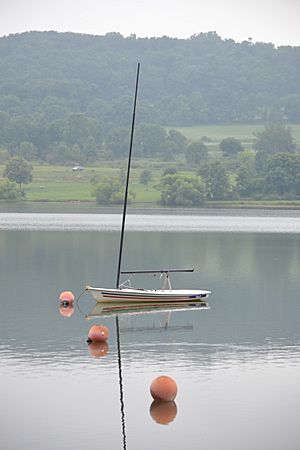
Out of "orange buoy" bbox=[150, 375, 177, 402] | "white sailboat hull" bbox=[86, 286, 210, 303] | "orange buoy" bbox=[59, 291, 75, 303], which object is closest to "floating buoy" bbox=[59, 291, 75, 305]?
"orange buoy" bbox=[59, 291, 75, 303]

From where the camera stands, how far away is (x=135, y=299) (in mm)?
52469

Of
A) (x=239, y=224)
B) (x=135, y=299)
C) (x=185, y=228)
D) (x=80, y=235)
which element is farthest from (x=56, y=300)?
(x=239, y=224)

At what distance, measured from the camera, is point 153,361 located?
124 feet

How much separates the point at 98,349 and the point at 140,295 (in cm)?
1230

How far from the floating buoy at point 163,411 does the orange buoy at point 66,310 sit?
18.1m

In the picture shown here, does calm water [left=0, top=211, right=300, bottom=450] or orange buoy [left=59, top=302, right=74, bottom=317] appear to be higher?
calm water [left=0, top=211, right=300, bottom=450]

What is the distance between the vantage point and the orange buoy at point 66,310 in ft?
162

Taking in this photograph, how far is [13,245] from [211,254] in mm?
15922

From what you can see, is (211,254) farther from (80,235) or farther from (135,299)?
(135,299)

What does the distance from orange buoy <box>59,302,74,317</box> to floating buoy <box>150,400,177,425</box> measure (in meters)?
18.1

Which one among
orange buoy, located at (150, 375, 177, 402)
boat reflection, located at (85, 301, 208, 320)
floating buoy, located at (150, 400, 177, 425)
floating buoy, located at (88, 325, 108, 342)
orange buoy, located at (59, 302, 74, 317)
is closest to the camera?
floating buoy, located at (150, 400, 177, 425)

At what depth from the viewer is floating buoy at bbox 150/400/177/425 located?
98.6ft

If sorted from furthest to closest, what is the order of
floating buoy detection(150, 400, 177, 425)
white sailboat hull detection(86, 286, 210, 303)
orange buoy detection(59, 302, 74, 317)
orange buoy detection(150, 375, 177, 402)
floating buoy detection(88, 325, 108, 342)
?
white sailboat hull detection(86, 286, 210, 303)
orange buoy detection(59, 302, 74, 317)
floating buoy detection(88, 325, 108, 342)
orange buoy detection(150, 375, 177, 402)
floating buoy detection(150, 400, 177, 425)

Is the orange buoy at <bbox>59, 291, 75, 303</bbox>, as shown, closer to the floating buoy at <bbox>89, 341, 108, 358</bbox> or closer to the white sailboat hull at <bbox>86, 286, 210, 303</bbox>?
the white sailboat hull at <bbox>86, 286, 210, 303</bbox>
